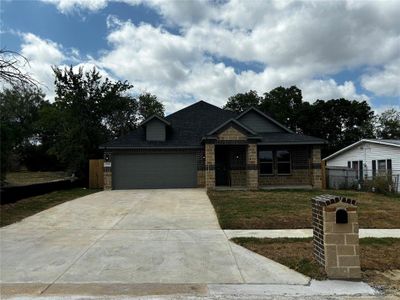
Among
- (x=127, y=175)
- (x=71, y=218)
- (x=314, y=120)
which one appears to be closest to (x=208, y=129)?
(x=127, y=175)

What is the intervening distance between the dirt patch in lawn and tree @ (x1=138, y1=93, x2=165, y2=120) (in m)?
41.2

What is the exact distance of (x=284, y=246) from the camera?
8.52 metres

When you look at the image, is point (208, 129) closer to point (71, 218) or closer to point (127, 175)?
point (127, 175)

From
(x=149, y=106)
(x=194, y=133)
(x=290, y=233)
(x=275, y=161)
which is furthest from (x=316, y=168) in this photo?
(x=149, y=106)

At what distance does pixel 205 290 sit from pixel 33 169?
146 ft

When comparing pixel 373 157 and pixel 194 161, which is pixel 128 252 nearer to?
pixel 194 161

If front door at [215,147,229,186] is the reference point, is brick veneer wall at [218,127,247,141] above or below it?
above

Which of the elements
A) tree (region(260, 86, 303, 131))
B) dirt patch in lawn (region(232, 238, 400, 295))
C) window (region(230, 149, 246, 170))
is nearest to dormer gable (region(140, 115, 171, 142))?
window (region(230, 149, 246, 170))

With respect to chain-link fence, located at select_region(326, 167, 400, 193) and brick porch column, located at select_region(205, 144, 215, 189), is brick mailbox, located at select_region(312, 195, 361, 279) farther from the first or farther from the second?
chain-link fence, located at select_region(326, 167, 400, 193)

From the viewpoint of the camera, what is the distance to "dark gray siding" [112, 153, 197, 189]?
24.5 m

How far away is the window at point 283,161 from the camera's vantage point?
987 inches

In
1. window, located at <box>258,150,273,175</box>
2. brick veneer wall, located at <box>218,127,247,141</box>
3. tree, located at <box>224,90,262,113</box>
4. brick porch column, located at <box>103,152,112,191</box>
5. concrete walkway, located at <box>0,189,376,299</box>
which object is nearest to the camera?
concrete walkway, located at <box>0,189,376,299</box>

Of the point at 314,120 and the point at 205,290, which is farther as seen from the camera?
the point at 314,120

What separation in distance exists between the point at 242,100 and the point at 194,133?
118ft
